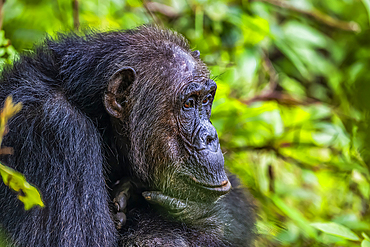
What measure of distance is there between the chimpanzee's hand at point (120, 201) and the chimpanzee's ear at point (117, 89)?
1.41 ft

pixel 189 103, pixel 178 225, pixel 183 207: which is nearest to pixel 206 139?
pixel 189 103

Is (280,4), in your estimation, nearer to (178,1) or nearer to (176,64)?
(178,1)

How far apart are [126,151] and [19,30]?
1.87m

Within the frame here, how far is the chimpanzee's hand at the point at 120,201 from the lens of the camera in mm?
2170

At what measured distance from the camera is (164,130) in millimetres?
2232

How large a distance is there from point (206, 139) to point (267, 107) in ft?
4.60

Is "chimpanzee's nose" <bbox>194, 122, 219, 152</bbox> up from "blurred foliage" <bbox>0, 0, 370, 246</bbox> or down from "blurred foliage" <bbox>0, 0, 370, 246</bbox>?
up

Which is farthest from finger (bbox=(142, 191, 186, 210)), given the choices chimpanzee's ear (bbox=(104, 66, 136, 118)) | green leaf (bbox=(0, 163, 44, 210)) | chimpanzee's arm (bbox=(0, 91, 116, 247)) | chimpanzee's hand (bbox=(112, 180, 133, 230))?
green leaf (bbox=(0, 163, 44, 210))

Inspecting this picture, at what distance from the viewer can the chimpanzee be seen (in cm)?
192

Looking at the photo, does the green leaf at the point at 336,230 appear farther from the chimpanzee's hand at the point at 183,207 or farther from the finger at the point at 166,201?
the finger at the point at 166,201

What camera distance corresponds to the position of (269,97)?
4395mm

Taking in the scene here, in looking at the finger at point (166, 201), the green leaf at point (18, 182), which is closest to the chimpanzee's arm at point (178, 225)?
the finger at point (166, 201)

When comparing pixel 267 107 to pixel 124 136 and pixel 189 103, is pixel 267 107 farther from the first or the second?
pixel 124 136

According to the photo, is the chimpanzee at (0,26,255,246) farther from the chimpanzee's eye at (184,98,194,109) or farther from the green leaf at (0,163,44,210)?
the green leaf at (0,163,44,210)
